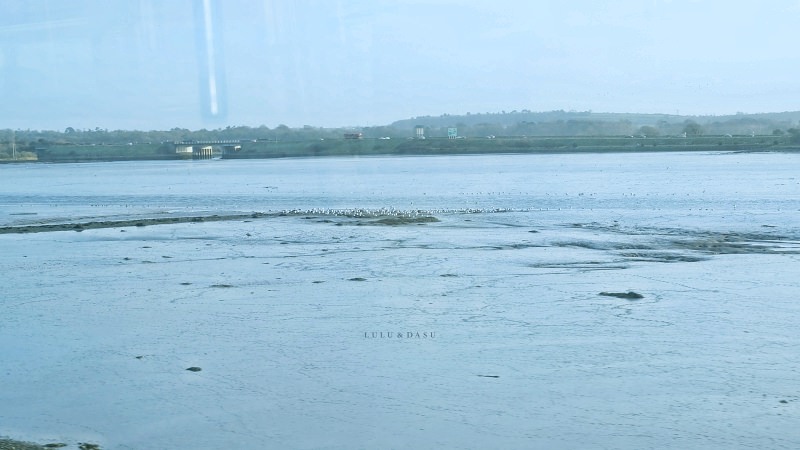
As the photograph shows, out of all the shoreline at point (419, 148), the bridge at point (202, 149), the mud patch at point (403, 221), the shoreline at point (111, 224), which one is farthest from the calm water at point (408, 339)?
the bridge at point (202, 149)

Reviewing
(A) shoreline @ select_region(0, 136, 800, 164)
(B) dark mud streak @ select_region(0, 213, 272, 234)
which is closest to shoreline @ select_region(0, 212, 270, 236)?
(B) dark mud streak @ select_region(0, 213, 272, 234)

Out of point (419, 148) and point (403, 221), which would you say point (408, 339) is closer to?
point (403, 221)

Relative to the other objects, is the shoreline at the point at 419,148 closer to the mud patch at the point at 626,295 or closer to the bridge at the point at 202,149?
the bridge at the point at 202,149

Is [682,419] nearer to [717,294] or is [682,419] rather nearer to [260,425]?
[260,425]

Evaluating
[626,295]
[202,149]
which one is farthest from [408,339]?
[202,149]

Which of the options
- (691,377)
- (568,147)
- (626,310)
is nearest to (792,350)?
(691,377)

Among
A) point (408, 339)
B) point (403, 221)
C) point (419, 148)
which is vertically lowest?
point (419, 148)

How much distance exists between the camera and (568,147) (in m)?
102

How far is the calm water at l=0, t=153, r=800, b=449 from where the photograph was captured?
7172 mm

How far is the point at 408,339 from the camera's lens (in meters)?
9.99

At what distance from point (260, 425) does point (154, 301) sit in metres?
5.61

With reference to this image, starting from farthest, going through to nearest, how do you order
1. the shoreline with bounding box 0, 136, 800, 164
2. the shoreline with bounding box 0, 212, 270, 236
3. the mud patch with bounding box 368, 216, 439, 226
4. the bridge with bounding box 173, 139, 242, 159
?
the bridge with bounding box 173, 139, 242, 159 < the shoreline with bounding box 0, 136, 800, 164 < the shoreline with bounding box 0, 212, 270, 236 < the mud patch with bounding box 368, 216, 439, 226

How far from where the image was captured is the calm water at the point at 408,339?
7.17m

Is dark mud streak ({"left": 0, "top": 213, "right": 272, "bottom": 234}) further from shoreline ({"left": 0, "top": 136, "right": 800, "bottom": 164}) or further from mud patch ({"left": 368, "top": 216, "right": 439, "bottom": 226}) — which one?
shoreline ({"left": 0, "top": 136, "right": 800, "bottom": 164})
